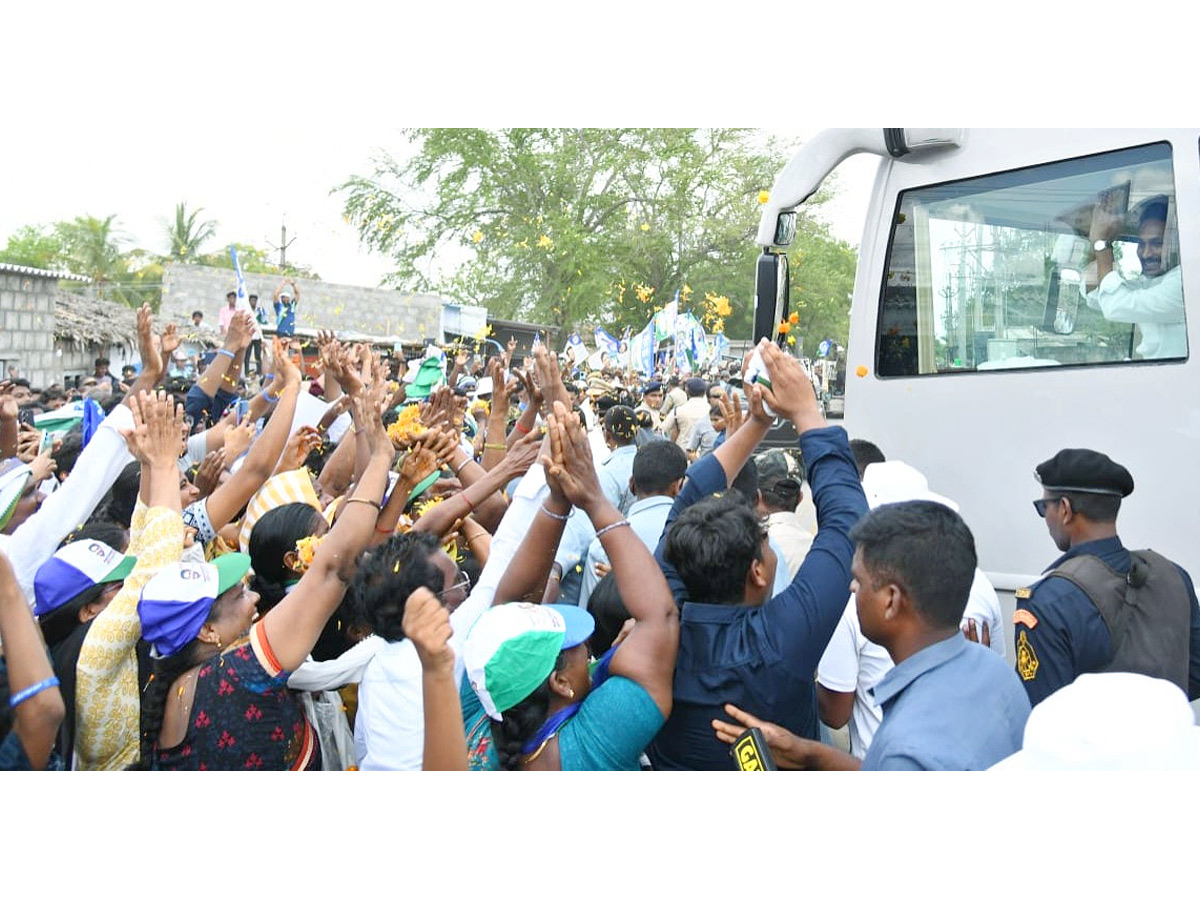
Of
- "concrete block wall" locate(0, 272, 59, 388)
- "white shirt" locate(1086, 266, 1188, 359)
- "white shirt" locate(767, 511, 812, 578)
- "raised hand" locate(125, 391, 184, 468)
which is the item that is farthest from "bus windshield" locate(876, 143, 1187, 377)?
"concrete block wall" locate(0, 272, 59, 388)

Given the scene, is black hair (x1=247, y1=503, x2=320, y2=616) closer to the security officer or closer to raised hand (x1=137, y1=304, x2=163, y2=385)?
raised hand (x1=137, y1=304, x2=163, y2=385)

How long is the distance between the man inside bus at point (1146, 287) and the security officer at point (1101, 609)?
3.29 feet

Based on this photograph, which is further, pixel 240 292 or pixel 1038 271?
pixel 240 292

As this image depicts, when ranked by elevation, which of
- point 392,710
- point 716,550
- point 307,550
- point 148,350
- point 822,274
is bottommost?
point 392,710

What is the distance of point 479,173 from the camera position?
107 feet

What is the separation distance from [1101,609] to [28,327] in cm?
1913

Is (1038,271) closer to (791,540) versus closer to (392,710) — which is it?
(791,540)

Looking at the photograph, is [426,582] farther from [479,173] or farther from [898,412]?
[479,173]

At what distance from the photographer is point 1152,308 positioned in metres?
4.17

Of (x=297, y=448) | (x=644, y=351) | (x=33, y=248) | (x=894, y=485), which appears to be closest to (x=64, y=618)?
(x=297, y=448)

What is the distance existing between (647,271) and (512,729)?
31394 millimetres

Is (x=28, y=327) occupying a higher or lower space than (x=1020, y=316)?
higher

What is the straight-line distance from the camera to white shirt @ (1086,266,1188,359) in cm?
408

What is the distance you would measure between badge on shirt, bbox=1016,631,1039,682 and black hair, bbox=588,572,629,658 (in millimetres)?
1256
